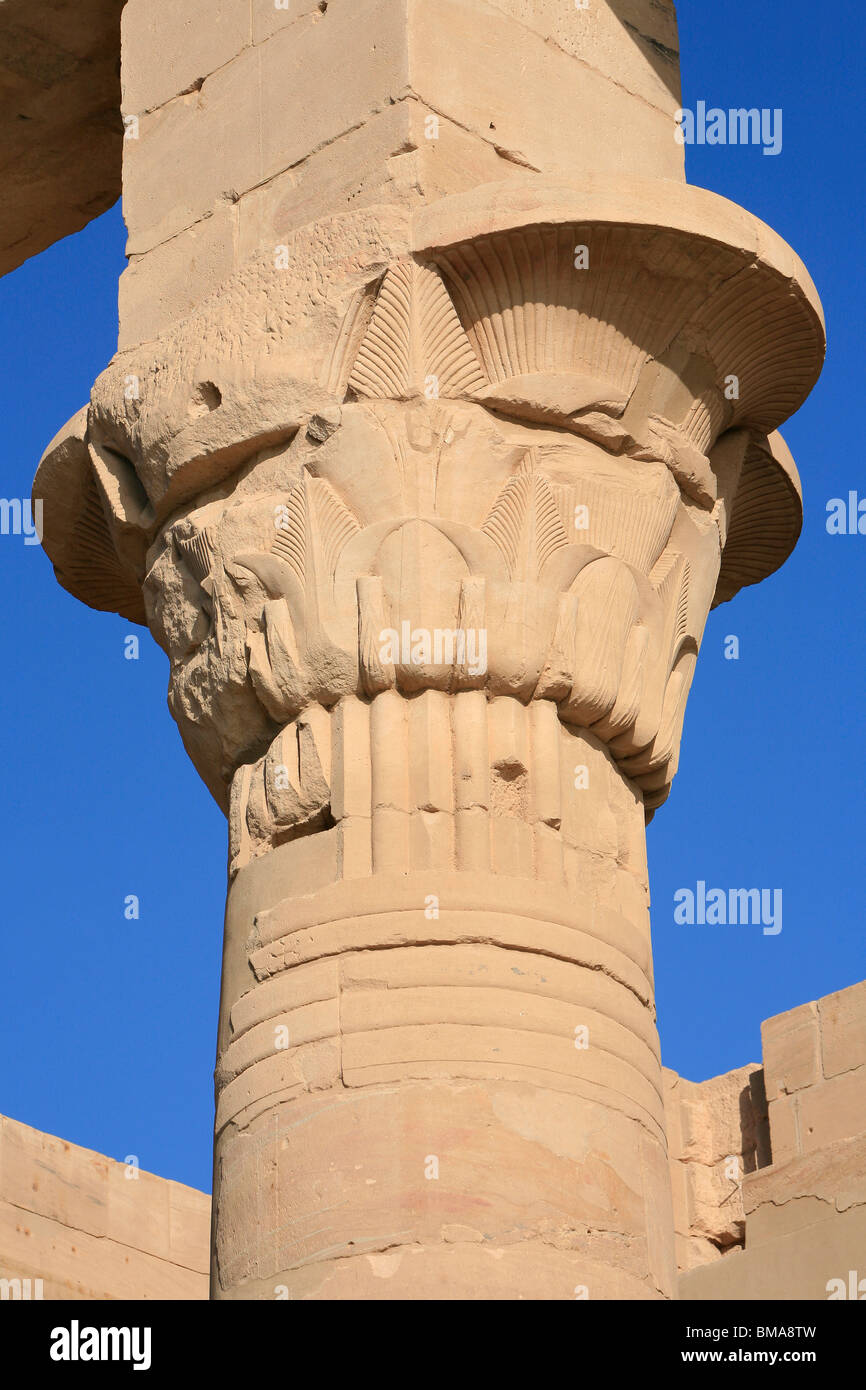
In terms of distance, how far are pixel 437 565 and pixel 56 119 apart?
132 inches

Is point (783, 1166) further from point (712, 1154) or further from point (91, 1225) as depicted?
point (91, 1225)

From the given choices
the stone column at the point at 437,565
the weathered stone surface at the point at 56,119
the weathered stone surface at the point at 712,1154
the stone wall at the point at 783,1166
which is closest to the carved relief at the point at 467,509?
the stone column at the point at 437,565

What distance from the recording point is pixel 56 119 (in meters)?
7.88

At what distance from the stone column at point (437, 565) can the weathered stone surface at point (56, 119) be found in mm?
1144

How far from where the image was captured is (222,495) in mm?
5973

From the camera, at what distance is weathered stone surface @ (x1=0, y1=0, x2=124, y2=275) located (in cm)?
755

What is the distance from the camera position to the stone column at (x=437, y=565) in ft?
16.1

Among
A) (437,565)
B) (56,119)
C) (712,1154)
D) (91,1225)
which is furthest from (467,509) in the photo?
(712,1154)

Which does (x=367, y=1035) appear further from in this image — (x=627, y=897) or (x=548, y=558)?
(x=548, y=558)

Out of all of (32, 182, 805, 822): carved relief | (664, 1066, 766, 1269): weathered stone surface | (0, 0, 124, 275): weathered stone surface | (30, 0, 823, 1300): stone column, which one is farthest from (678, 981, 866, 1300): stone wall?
(0, 0, 124, 275): weathered stone surface

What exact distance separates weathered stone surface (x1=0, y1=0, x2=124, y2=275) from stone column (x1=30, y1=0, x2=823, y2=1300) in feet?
3.75
